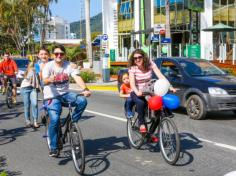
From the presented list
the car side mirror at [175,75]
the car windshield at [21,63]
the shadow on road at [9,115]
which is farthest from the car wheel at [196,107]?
the car windshield at [21,63]

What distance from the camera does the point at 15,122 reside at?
12.0 metres

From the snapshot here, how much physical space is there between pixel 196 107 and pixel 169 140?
16.4 ft

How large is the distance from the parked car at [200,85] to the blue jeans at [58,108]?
17.4ft

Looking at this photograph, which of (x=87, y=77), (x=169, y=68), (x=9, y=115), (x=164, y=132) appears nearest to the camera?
(x=164, y=132)

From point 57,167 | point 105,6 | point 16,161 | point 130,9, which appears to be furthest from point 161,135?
point 105,6

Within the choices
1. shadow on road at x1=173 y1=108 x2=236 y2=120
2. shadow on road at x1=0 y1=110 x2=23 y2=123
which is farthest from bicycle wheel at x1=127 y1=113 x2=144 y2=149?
shadow on road at x1=0 y1=110 x2=23 y2=123

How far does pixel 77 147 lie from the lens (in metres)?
6.50

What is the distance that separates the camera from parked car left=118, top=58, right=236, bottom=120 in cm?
1145

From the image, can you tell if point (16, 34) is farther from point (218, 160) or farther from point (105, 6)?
point (218, 160)

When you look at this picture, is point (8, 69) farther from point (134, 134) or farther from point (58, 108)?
point (58, 108)

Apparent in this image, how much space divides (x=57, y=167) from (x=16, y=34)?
47.7m

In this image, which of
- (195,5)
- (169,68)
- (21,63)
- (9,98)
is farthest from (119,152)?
(195,5)

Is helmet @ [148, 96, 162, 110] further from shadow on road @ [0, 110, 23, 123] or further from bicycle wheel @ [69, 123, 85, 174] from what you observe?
shadow on road @ [0, 110, 23, 123]

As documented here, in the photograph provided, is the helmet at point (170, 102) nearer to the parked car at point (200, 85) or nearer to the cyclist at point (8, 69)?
the parked car at point (200, 85)
